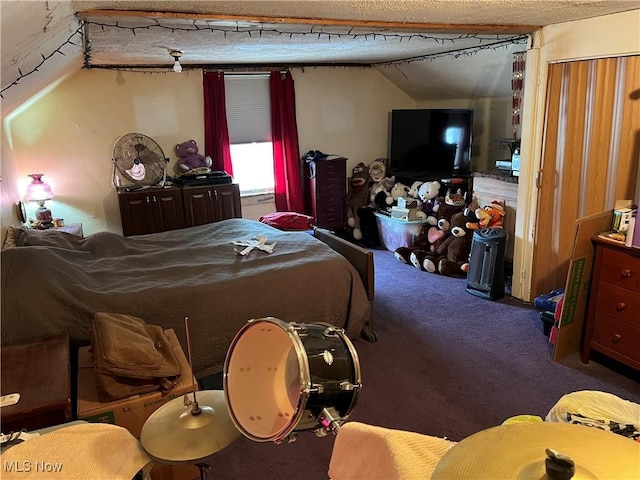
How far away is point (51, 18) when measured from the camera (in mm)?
1453

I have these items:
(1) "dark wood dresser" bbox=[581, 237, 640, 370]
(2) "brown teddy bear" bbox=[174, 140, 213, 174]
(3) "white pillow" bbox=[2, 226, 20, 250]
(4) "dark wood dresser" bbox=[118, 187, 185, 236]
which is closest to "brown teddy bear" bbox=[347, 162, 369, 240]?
(2) "brown teddy bear" bbox=[174, 140, 213, 174]

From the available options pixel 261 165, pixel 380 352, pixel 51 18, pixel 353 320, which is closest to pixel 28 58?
pixel 51 18

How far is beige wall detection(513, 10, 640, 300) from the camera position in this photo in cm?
271

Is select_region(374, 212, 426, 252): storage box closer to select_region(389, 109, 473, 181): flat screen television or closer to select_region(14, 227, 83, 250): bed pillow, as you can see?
select_region(389, 109, 473, 181): flat screen television

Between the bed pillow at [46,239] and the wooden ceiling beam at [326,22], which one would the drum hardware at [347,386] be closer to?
the wooden ceiling beam at [326,22]

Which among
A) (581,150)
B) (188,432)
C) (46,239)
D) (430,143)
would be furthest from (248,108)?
(188,432)

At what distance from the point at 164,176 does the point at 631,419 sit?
14.3ft

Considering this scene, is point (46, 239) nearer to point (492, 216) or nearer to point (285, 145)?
point (285, 145)

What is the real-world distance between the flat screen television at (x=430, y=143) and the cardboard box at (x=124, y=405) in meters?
3.81

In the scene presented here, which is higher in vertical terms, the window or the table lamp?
the window

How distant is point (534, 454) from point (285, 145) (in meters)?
4.83

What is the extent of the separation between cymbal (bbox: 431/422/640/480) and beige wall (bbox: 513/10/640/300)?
A: 2667mm

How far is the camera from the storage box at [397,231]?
4.85m

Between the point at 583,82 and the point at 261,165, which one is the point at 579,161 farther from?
the point at 261,165
